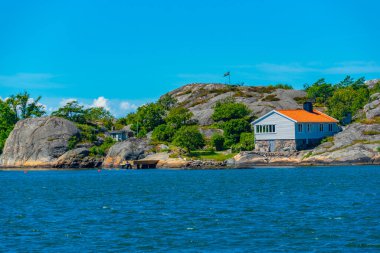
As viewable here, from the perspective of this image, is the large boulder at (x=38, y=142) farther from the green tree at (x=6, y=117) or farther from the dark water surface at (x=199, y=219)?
the dark water surface at (x=199, y=219)

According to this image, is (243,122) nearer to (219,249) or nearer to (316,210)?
(316,210)

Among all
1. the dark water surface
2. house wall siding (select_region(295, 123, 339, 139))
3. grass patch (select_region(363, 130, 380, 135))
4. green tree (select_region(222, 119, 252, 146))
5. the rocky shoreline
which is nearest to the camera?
the dark water surface

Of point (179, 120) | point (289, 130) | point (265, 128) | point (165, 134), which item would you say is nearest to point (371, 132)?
point (289, 130)

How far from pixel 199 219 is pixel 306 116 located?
75.9 meters

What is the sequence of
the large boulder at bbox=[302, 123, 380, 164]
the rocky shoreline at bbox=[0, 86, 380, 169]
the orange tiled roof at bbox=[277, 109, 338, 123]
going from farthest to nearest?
the orange tiled roof at bbox=[277, 109, 338, 123] → the rocky shoreline at bbox=[0, 86, 380, 169] → the large boulder at bbox=[302, 123, 380, 164]

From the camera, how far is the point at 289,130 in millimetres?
107188

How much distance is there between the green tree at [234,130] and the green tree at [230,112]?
30.5 feet

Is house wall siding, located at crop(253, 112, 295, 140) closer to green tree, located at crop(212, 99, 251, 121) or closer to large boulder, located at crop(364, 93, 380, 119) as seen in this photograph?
large boulder, located at crop(364, 93, 380, 119)

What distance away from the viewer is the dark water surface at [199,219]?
30625 millimetres

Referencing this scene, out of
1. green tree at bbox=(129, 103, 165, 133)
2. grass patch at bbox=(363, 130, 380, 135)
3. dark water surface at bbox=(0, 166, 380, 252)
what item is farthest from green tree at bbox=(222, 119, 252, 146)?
dark water surface at bbox=(0, 166, 380, 252)

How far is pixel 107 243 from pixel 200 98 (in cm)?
14074

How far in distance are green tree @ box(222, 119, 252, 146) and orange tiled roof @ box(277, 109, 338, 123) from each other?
1138 centimetres

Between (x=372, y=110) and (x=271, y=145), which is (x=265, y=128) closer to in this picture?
(x=271, y=145)

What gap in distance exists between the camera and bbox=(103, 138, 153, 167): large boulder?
118312 mm
